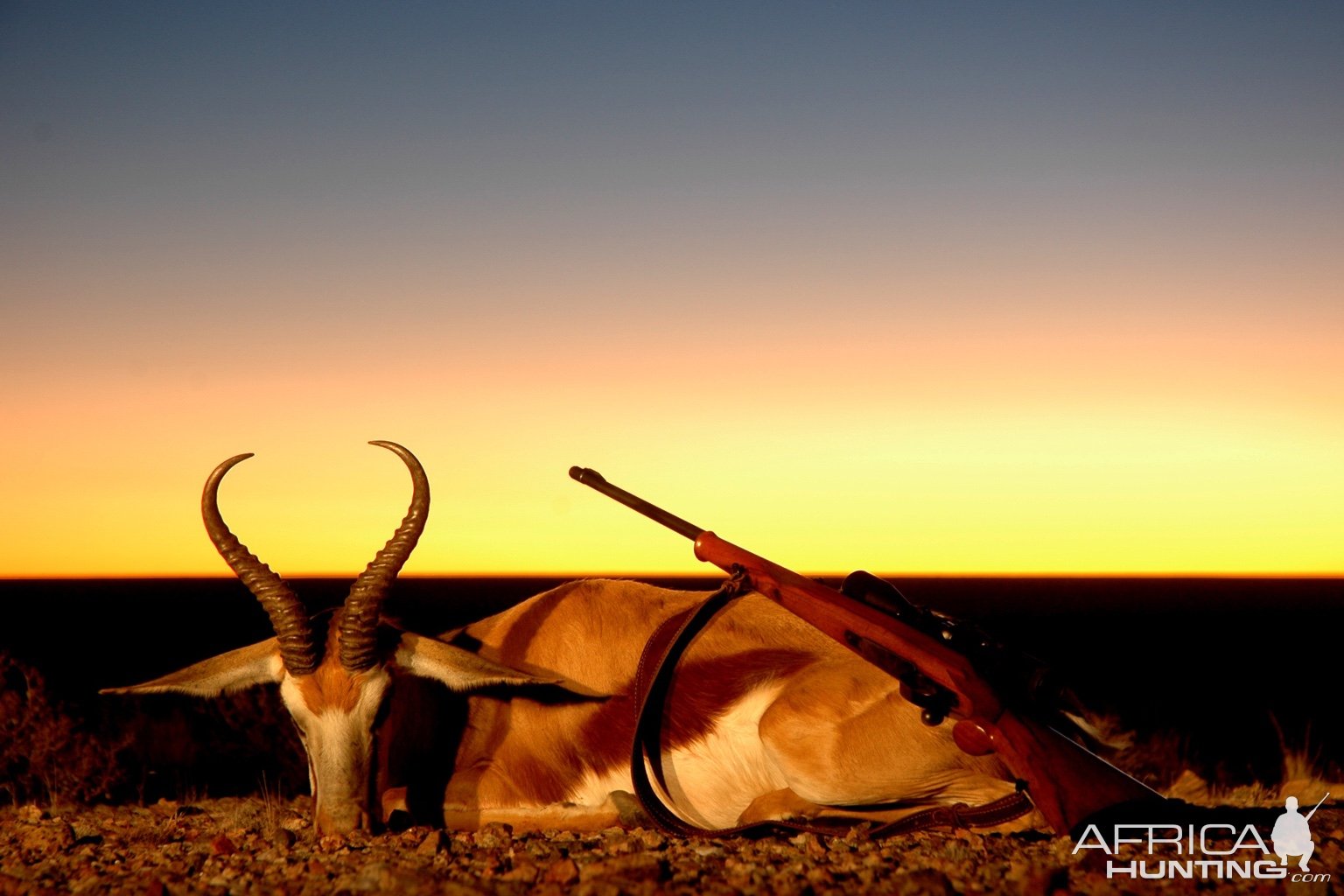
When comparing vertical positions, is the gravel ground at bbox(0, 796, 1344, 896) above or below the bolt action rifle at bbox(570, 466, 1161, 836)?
below

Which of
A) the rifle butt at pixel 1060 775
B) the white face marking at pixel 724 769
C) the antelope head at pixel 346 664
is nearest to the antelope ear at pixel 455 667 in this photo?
the antelope head at pixel 346 664

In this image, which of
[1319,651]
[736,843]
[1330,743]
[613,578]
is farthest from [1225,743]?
[1319,651]

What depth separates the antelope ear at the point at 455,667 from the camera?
7215 mm

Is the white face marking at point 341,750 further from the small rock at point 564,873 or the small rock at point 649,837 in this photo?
the small rock at point 564,873

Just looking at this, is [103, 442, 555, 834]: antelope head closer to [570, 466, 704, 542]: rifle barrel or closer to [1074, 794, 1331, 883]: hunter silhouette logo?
[570, 466, 704, 542]: rifle barrel

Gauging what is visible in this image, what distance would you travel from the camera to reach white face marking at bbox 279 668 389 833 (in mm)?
6758

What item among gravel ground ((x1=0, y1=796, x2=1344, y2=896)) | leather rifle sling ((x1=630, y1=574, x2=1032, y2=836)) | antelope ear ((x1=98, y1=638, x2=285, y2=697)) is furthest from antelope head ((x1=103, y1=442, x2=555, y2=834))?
leather rifle sling ((x1=630, y1=574, x2=1032, y2=836))

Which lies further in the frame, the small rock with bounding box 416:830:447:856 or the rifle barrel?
the rifle barrel

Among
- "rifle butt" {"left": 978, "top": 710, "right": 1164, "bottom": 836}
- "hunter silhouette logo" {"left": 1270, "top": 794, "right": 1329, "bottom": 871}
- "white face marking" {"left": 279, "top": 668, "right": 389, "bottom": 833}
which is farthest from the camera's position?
"white face marking" {"left": 279, "top": 668, "right": 389, "bottom": 833}

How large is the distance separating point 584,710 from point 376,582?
5.40 ft

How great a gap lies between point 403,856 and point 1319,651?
43.7 m

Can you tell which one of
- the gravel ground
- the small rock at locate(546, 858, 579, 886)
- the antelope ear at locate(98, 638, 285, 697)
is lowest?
the gravel ground

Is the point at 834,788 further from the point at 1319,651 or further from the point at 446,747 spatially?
the point at 1319,651

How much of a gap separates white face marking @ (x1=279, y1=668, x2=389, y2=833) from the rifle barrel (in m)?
1.81
